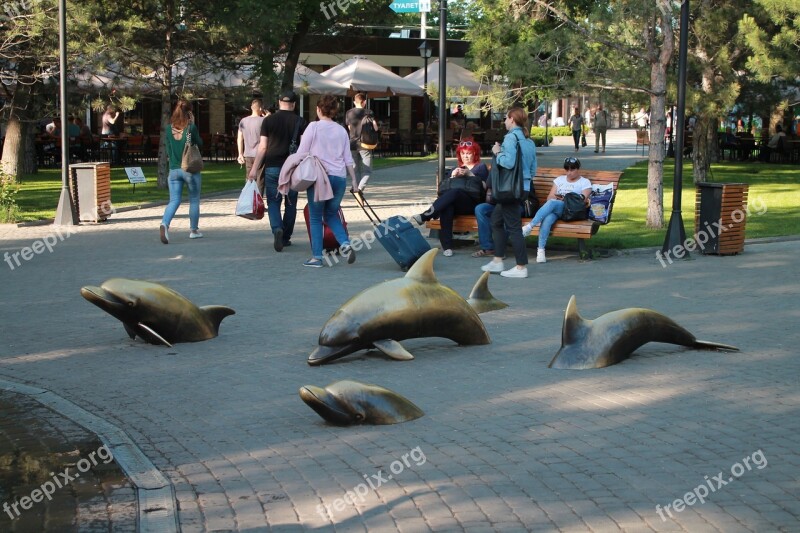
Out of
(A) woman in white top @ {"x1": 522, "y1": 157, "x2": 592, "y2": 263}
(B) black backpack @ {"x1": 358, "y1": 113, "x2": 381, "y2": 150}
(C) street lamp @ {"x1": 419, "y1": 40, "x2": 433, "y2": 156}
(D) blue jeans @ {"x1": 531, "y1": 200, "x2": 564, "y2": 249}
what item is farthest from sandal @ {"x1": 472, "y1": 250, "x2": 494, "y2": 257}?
(C) street lamp @ {"x1": 419, "y1": 40, "x2": 433, "y2": 156}

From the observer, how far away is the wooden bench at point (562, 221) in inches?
499

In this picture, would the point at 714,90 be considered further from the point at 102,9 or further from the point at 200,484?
the point at 200,484

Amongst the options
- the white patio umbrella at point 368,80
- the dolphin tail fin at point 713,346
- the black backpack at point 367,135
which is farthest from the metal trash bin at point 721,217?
the white patio umbrella at point 368,80

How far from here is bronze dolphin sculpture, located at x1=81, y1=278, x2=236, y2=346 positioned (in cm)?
822

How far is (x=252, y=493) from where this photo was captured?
5207mm

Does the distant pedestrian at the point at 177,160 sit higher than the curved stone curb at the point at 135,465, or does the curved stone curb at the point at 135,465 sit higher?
the distant pedestrian at the point at 177,160

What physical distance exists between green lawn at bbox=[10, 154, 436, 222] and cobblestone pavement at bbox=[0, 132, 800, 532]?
7130 millimetres

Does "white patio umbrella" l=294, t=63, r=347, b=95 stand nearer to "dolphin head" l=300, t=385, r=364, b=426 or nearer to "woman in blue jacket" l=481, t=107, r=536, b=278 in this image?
"woman in blue jacket" l=481, t=107, r=536, b=278

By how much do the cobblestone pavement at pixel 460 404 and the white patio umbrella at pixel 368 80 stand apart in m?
22.9

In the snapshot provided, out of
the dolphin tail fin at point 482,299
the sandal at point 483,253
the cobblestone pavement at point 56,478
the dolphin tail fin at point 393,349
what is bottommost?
the cobblestone pavement at point 56,478

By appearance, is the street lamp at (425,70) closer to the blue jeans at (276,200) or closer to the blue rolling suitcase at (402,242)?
the blue jeans at (276,200)

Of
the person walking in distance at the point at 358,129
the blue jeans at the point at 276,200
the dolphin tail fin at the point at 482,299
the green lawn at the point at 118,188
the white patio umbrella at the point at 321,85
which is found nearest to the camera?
the dolphin tail fin at the point at 482,299

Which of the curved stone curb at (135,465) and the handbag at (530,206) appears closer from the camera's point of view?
the curved stone curb at (135,465)

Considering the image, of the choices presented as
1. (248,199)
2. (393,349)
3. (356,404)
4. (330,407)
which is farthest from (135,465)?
(248,199)
